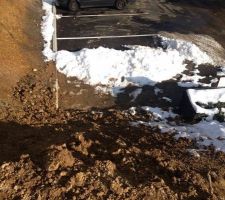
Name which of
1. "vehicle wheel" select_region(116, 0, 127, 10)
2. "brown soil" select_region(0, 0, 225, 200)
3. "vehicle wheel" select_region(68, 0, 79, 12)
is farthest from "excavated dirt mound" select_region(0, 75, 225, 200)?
"vehicle wheel" select_region(116, 0, 127, 10)

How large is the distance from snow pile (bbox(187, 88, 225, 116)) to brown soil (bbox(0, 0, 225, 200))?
5.18 feet

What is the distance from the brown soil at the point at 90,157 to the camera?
7.72 meters

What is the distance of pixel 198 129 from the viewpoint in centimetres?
1216

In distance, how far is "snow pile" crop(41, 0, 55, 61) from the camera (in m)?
15.8

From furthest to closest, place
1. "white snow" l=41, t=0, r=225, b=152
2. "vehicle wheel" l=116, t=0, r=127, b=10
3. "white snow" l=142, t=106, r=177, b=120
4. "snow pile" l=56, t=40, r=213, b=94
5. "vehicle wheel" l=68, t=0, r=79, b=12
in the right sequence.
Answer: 1. "vehicle wheel" l=116, t=0, r=127, b=10
2. "vehicle wheel" l=68, t=0, r=79, b=12
3. "snow pile" l=56, t=40, r=213, b=94
4. "white snow" l=41, t=0, r=225, b=152
5. "white snow" l=142, t=106, r=177, b=120

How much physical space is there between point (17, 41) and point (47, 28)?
1.87 m

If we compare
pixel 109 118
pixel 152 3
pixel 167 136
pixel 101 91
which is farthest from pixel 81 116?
Answer: pixel 152 3

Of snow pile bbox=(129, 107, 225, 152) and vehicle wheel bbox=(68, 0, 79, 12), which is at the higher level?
vehicle wheel bbox=(68, 0, 79, 12)

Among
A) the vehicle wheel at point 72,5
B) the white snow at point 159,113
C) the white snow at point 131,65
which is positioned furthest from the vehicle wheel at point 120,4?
the white snow at point 159,113

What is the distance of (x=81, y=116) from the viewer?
12.9 meters

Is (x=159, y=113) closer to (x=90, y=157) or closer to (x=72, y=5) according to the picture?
(x=90, y=157)

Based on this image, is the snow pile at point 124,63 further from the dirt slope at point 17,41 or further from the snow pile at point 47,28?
the dirt slope at point 17,41

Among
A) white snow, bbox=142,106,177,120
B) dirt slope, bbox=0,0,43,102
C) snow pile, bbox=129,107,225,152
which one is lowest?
white snow, bbox=142,106,177,120

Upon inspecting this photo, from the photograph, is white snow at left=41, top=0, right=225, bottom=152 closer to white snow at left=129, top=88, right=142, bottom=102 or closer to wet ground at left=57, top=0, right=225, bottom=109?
white snow at left=129, top=88, right=142, bottom=102
